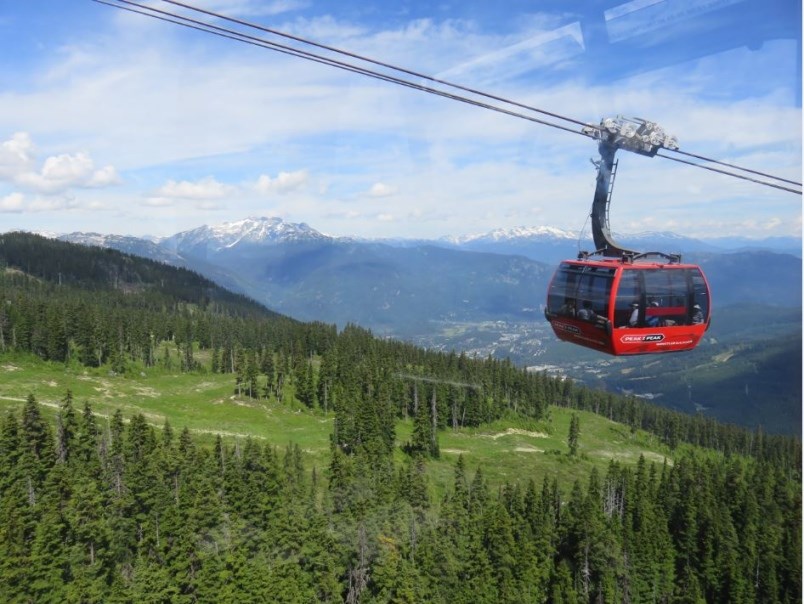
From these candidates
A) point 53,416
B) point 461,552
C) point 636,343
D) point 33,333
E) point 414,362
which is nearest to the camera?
point 636,343

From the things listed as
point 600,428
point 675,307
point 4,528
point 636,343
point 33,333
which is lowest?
point 600,428

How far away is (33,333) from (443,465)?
95.2 m

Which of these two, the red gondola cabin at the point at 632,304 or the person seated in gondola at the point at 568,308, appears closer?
the red gondola cabin at the point at 632,304

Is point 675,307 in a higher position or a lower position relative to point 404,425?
higher

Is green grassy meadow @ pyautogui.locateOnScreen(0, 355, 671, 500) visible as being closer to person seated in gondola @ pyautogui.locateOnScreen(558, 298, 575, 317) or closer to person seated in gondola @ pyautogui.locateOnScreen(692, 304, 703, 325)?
person seated in gondola @ pyautogui.locateOnScreen(558, 298, 575, 317)

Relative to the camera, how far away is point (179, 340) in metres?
161

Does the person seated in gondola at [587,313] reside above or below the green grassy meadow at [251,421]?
above

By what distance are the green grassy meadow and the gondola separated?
65.6 m

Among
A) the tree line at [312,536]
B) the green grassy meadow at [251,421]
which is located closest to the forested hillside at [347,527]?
the tree line at [312,536]

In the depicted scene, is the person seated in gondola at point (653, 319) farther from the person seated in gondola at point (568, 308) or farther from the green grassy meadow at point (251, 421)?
the green grassy meadow at point (251, 421)

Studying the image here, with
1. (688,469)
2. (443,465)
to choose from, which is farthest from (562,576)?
(688,469)

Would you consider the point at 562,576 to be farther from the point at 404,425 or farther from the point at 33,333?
the point at 33,333

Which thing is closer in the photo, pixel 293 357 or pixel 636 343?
pixel 636 343

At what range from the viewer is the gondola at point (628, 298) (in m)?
19.4
